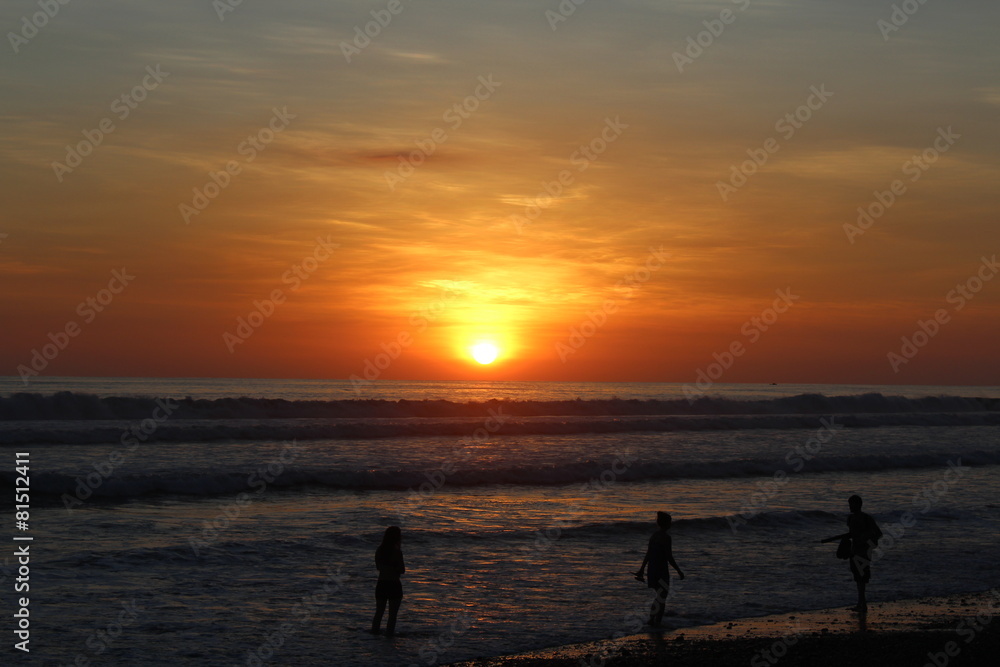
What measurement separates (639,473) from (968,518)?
34.9 feet

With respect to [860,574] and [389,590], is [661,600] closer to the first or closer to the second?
[860,574]

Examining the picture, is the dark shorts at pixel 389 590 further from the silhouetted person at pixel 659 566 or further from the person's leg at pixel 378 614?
the silhouetted person at pixel 659 566

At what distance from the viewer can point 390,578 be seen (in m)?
11.1

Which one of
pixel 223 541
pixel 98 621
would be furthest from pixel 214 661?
pixel 223 541

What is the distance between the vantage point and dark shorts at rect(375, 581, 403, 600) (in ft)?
36.7

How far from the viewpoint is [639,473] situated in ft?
96.8

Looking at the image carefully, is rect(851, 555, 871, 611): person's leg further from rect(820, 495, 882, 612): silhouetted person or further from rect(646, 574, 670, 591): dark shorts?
rect(646, 574, 670, 591): dark shorts

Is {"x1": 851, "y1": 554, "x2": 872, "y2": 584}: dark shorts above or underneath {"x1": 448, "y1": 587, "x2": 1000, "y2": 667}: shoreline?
above

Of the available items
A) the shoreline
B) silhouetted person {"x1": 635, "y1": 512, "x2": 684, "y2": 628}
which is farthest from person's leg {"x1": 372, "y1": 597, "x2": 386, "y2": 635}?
silhouetted person {"x1": 635, "y1": 512, "x2": 684, "y2": 628}

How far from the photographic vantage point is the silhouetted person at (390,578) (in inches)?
439

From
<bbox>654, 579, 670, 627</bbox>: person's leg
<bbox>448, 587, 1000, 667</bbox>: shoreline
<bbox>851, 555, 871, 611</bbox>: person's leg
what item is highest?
<bbox>851, 555, 871, 611</bbox>: person's leg

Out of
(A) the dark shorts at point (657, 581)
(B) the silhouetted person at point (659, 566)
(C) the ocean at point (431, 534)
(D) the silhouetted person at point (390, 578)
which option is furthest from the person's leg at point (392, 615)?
(A) the dark shorts at point (657, 581)

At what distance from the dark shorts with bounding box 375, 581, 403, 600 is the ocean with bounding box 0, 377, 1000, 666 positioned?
59 centimetres

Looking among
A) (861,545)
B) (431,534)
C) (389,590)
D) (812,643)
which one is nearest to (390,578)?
(389,590)
